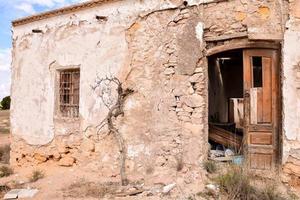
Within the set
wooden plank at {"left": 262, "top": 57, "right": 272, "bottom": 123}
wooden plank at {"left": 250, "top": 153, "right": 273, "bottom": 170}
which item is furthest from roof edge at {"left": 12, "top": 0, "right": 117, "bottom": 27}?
wooden plank at {"left": 250, "top": 153, "right": 273, "bottom": 170}

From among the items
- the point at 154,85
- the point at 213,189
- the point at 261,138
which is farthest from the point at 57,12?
the point at 213,189

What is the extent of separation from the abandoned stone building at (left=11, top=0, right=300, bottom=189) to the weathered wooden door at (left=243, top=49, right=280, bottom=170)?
0.06ft

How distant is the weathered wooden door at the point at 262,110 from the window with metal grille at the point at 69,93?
4.38 m

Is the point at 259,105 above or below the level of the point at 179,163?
above

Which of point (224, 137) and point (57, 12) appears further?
point (57, 12)

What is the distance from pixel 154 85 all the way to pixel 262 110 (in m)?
2.29

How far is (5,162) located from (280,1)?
9306 mm

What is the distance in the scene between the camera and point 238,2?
7.31 m

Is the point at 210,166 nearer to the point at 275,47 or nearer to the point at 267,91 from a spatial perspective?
the point at 267,91

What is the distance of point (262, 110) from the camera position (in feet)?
23.8

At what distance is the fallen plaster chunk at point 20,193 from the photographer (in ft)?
23.7

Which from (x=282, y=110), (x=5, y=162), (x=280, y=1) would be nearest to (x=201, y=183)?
(x=282, y=110)

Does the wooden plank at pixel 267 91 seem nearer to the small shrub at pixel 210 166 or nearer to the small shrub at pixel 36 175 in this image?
the small shrub at pixel 210 166

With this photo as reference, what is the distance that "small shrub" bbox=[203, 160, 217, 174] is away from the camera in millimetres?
7285
